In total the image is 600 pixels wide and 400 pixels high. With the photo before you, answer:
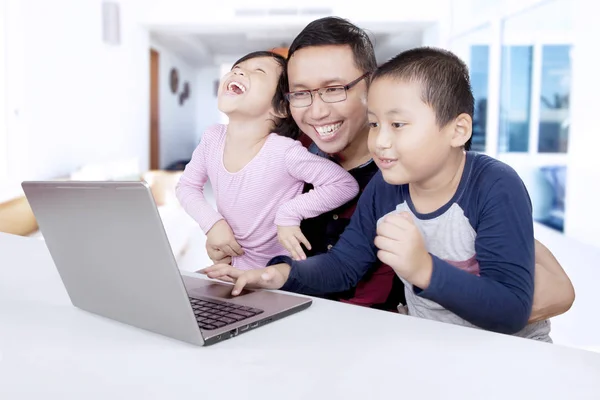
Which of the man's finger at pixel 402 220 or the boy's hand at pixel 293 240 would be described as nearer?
the man's finger at pixel 402 220

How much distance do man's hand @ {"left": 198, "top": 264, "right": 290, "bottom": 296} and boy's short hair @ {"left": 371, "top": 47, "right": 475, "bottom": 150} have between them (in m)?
0.44

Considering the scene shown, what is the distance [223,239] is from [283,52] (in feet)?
4.57

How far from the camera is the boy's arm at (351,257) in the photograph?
133 centimetres

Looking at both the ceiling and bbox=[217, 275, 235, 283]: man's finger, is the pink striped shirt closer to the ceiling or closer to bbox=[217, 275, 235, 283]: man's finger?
bbox=[217, 275, 235, 283]: man's finger

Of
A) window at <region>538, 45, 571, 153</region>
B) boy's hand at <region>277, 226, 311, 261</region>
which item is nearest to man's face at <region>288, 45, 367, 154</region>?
boy's hand at <region>277, 226, 311, 261</region>

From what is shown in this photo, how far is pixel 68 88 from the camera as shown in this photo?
5473 millimetres

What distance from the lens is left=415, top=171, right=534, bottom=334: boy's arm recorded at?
108cm

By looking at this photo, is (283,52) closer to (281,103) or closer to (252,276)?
(281,103)

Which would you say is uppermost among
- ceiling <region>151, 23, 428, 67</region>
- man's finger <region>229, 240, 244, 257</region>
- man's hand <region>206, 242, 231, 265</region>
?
ceiling <region>151, 23, 428, 67</region>

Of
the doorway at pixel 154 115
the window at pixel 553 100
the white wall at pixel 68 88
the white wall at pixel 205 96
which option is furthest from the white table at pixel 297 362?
the white wall at pixel 205 96

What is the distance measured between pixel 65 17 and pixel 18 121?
135 cm

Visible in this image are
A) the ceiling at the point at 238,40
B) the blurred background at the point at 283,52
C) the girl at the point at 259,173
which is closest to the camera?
the girl at the point at 259,173

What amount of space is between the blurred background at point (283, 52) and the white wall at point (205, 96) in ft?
15.7

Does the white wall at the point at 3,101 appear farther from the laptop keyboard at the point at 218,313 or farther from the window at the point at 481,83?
the window at the point at 481,83
